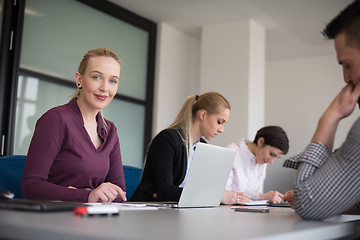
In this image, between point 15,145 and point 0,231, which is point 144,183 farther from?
point 15,145

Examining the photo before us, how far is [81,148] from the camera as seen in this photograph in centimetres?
169

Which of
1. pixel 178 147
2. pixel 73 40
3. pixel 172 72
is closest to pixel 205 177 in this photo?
pixel 178 147

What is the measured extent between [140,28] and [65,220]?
174 inches

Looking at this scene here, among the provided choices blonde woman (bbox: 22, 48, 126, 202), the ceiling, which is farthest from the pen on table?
the ceiling

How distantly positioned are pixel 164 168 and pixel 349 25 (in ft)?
3.99

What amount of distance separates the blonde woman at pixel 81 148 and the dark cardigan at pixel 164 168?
25 cm

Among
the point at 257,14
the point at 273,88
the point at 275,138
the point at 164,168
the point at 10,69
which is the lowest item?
the point at 164,168

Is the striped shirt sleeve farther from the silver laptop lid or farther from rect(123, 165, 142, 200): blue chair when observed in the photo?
rect(123, 165, 142, 200): blue chair

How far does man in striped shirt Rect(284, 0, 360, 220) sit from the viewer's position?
111cm

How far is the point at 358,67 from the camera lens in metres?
1.19

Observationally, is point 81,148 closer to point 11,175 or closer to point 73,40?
point 11,175

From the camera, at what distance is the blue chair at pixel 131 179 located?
2.52 m

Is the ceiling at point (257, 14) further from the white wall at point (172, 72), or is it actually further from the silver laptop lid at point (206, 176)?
the silver laptop lid at point (206, 176)

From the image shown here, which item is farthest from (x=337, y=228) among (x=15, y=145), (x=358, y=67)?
(x=15, y=145)
